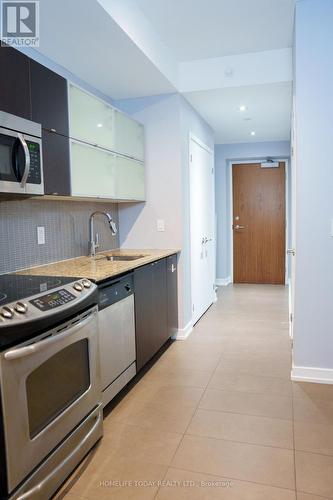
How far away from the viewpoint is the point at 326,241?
269cm

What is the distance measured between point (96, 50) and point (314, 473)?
287cm

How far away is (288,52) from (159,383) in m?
2.98

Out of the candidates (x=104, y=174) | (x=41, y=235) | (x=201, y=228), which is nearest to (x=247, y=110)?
(x=201, y=228)

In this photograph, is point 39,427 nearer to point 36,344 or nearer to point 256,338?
point 36,344

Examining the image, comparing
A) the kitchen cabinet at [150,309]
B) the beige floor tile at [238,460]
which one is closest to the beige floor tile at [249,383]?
the kitchen cabinet at [150,309]

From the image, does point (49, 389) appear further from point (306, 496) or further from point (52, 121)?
point (52, 121)

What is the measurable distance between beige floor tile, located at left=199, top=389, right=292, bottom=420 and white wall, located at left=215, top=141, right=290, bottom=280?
4.12m

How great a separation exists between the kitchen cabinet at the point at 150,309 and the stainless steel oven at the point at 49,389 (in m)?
0.78

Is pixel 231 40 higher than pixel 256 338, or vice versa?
pixel 231 40

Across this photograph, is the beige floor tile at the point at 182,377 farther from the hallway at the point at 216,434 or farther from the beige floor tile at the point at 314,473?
the beige floor tile at the point at 314,473

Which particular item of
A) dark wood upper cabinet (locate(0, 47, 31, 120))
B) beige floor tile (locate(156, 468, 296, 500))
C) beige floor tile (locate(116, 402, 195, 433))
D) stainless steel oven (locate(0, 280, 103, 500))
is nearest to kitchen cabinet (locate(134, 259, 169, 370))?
beige floor tile (locate(116, 402, 195, 433))

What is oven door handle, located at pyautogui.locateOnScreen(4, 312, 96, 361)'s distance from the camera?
1.41 m

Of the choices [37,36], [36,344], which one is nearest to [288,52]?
[37,36]

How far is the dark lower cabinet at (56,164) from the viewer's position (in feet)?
7.48
